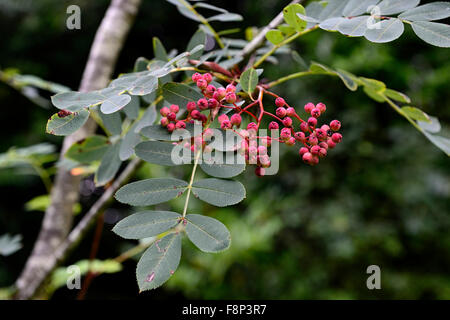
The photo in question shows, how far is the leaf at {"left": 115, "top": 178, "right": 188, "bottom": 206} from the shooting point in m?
0.45

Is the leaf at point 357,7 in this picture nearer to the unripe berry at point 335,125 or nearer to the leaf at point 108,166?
the unripe berry at point 335,125

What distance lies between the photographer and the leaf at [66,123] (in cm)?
42

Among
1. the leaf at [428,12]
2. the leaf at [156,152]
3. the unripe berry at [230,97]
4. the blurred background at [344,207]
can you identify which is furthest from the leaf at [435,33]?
the blurred background at [344,207]

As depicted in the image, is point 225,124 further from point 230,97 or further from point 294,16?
point 294,16

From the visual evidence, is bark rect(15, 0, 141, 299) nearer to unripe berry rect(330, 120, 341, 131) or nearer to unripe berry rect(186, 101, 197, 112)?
unripe berry rect(186, 101, 197, 112)

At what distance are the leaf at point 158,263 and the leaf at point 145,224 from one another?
0.02 m

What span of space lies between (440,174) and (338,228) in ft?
2.21

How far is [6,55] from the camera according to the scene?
2807 millimetres

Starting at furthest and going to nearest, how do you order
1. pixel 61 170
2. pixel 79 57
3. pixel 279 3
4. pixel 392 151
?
pixel 79 57, pixel 279 3, pixel 392 151, pixel 61 170

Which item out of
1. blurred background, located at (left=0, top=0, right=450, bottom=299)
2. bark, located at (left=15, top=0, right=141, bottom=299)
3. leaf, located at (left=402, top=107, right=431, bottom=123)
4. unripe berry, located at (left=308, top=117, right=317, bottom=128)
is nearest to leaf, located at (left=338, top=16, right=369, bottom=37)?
unripe berry, located at (left=308, top=117, right=317, bottom=128)

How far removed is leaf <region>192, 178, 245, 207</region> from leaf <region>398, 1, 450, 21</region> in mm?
321

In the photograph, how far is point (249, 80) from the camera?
0.46 meters
